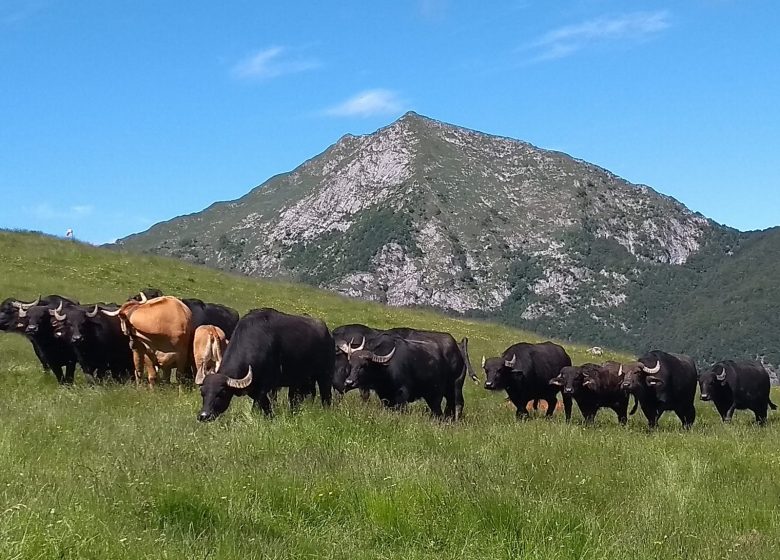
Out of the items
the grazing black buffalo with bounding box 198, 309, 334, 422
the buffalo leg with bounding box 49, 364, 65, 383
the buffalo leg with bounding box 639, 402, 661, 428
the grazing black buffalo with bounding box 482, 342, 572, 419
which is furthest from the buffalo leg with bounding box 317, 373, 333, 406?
the buffalo leg with bounding box 639, 402, 661, 428

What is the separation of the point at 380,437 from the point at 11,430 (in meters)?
4.65

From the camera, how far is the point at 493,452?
11055mm

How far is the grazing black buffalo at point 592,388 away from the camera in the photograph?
1828cm

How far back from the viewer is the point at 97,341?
18.6 meters

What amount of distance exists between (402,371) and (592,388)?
4484 mm

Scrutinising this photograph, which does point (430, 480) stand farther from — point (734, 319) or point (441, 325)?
point (734, 319)

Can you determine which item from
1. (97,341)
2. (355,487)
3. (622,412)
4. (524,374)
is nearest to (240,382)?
(355,487)

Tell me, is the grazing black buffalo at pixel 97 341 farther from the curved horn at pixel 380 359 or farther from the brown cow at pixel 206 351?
the curved horn at pixel 380 359

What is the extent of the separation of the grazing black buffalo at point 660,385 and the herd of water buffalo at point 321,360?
3 cm

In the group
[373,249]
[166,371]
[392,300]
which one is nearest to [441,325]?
[166,371]

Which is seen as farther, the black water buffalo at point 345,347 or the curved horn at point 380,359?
the black water buffalo at point 345,347

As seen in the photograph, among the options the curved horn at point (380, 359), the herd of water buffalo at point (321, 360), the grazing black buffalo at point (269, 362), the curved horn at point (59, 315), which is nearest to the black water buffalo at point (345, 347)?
Result: the herd of water buffalo at point (321, 360)

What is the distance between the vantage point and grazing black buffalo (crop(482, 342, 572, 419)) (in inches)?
770

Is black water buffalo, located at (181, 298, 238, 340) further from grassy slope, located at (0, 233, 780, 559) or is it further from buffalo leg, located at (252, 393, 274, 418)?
buffalo leg, located at (252, 393, 274, 418)
